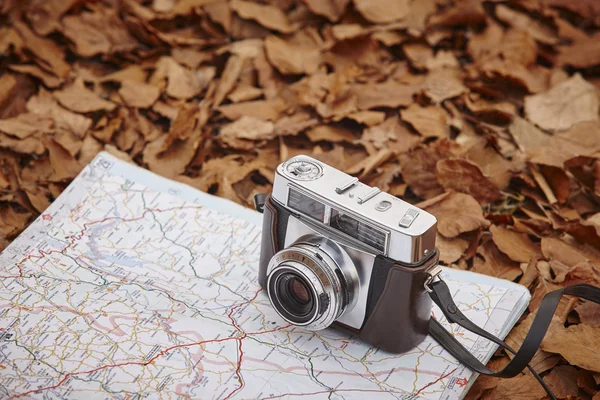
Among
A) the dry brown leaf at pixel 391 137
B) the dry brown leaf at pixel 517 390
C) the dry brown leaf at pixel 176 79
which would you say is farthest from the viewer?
the dry brown leaf at pixel 176 79

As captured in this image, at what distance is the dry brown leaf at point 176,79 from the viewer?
62.8 inches

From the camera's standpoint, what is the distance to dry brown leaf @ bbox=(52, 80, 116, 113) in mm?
1530

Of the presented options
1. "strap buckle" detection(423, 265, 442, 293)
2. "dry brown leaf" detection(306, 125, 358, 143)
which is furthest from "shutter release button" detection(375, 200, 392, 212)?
"dry brown leaf" detection(306, 125, 358, 143)

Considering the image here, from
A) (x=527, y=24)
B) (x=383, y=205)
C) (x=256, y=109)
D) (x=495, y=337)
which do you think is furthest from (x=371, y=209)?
(x=527, y=24)

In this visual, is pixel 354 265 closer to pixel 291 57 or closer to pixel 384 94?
pixel 384 94

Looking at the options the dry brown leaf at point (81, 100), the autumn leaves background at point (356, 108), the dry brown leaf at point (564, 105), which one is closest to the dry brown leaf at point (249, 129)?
the autumn leaves background at point (356, 108)

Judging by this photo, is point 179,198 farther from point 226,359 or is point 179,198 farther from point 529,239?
point 529,239

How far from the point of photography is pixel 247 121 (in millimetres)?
1535

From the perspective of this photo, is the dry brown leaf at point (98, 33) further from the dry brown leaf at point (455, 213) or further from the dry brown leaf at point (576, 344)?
the dry brown leaf at point (576, 344)

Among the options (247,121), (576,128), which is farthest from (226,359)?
(576,128)

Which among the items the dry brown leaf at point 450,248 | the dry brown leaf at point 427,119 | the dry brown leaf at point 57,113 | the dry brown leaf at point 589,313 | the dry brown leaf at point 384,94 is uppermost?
the dry brown leaf at point 589,313

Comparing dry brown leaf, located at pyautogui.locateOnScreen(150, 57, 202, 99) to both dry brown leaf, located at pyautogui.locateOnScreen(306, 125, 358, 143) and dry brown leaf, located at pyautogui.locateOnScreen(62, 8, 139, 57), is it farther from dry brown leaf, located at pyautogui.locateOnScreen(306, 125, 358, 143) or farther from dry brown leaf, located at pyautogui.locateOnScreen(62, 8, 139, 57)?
dry brown leaf, located at pyautogui.locateOnScreen(306, 125, 358, 143)

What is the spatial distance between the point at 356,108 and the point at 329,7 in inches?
14.2

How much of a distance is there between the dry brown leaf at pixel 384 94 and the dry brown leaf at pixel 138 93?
45 cm
